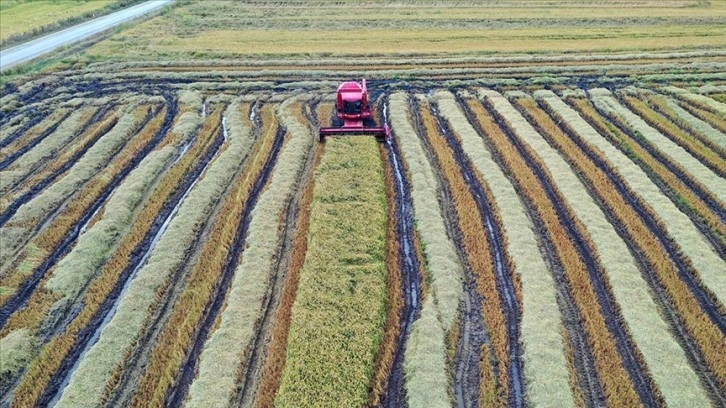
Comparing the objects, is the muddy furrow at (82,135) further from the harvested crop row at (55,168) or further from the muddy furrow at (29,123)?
the muddy furrow at (29,123)

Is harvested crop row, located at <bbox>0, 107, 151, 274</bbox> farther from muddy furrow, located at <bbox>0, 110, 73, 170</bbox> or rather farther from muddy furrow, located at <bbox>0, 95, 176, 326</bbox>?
muddy furrow, located at <bbox>0, 110, 73, 170</bbox>

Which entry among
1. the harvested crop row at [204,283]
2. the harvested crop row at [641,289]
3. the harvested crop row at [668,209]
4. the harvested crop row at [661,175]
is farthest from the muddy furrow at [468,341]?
the harvested crop row at [661,175]

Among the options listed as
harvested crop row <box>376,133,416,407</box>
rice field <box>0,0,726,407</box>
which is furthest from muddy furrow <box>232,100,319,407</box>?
harvested crop row <box>376,133,416,407</box>

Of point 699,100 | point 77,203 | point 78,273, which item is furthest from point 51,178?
point 699,100

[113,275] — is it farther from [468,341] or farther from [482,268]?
[482,268]

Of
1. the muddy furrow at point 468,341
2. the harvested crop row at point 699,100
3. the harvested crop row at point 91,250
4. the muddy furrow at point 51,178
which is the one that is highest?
the harvested crop row at point 699,100

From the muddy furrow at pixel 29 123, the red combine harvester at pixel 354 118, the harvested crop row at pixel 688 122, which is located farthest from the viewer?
the muddy furrow at pixel 29 123
